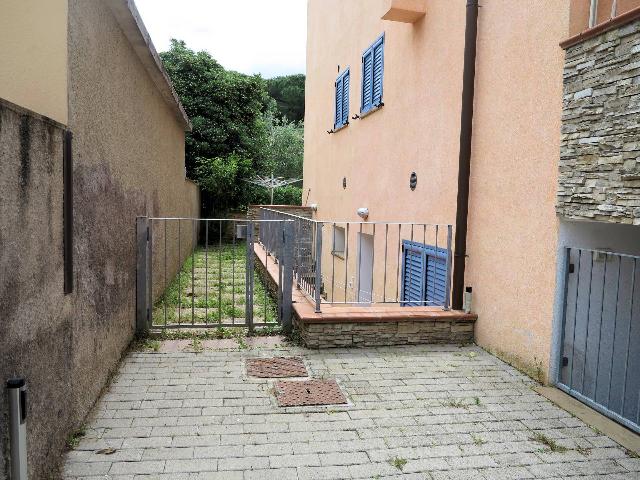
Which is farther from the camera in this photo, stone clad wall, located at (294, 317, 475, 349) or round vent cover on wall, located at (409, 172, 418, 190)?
round vent cover on wall, located at (409, 172, 418, 190)

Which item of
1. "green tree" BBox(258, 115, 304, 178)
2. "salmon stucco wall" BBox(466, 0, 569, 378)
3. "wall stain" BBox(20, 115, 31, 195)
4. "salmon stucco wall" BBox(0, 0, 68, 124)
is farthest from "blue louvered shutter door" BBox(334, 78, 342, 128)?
"green tree" BBox(258, 115, 304, 178)

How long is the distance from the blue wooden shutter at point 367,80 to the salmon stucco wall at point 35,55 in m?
7.06

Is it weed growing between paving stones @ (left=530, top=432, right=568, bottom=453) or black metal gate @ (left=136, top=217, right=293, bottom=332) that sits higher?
black metal gate @ (left=136, top=217, right=293, bottom=332)

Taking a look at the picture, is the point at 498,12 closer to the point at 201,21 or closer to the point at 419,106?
the point at 419,106

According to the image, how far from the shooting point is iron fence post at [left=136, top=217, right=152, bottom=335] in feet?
20.1

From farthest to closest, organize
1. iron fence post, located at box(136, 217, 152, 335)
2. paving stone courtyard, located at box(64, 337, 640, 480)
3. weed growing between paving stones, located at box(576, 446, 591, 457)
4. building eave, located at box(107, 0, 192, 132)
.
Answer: iron fence post, located at box(136, 217, 152, 335) < building eave, located at box(107, 0, 192, 132) < weed growing between paving stones, located at box(576, 446, 591, 457) < paving stone courtyard, located at box(64, 337, 640, 480)

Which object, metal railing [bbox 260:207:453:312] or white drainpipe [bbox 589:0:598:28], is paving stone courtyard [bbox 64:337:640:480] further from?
white drainpipe [bbox 589:0:598:28]

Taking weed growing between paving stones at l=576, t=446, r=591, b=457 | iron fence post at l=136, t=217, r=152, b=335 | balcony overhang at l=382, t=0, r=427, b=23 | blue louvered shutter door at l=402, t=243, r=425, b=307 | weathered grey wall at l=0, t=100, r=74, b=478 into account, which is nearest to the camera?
weathered grey wall at l=0, t=100, r=74, b=478

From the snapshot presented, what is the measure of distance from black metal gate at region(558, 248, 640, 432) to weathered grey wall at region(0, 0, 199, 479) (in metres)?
4.20

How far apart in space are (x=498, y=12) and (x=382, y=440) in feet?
15.8

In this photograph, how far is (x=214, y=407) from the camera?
425 centimetres

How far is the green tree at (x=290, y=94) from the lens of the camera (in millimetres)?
39219

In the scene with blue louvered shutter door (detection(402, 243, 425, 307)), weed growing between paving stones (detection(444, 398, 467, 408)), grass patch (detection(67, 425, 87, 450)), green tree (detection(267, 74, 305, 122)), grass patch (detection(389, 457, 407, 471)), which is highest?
green tree (detection(267, 74, 305, 122))

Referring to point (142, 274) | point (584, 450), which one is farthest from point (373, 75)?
point (584, 450)
